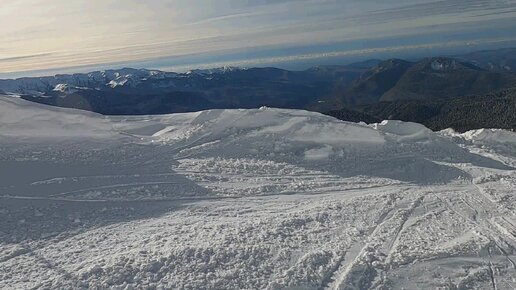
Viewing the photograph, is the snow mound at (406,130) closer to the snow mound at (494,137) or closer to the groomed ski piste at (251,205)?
the groomed ski piste at (251,205)

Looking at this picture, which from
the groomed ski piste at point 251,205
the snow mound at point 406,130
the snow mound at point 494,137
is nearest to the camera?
the groomed ski piste at point 251,205

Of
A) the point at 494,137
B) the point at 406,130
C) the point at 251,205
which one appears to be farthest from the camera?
the point at 494,137

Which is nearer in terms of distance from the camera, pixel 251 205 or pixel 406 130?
pixel 251 205

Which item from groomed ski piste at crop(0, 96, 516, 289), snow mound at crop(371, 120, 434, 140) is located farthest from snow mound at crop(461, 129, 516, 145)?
snow mound at crop(371, 120, 434, 140)

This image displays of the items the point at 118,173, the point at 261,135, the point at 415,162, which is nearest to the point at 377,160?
the point at 415,162

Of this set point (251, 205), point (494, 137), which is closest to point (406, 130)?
point (494, 137)

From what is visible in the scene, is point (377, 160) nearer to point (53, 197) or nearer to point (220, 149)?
point (220, 149)

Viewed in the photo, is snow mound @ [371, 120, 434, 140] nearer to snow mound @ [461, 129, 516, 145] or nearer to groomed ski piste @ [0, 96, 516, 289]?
groomed ski piste @ [0, 96, 516, 289]

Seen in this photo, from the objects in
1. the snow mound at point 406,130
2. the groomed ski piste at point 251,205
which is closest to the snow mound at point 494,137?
the groomed ski piste at point 251,205

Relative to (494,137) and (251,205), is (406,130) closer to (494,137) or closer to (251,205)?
(494,137)
